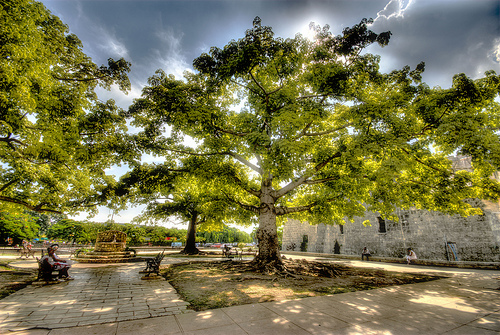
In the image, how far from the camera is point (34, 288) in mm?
5891

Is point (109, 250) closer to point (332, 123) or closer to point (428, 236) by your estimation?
point (332, 123)

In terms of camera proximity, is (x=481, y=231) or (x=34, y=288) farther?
(x=481, y=231)

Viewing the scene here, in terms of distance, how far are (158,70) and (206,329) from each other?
10505 mm

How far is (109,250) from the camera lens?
1396cm

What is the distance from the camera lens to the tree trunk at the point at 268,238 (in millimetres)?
9984

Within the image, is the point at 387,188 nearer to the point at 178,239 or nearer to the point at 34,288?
the point at 34,288

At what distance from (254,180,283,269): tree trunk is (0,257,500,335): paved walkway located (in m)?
4.71

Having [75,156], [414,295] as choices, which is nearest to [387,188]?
[414,295]

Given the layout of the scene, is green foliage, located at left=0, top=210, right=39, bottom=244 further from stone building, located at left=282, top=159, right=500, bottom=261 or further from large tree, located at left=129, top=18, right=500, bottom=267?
stone building, located at left=282, top=159, right=500, bottom=261

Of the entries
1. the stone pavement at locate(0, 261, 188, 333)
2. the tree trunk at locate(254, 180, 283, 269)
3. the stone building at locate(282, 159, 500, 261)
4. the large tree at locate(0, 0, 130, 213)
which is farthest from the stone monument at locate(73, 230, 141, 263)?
the stone building at locate(282, 159, 500, 261)

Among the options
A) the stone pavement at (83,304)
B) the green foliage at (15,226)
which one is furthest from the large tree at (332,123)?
the green foliage at (15,226)

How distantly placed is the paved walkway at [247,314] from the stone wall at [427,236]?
14.0 metres

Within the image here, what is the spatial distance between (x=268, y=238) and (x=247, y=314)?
6.48 meters

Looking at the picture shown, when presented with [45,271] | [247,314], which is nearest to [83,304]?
[45,271]
